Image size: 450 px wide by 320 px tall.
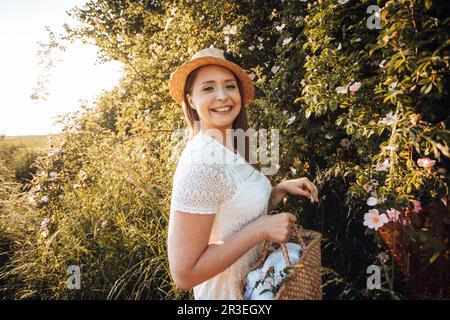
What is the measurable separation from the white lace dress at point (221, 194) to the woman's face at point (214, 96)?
0.11 m

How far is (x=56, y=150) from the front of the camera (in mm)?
3896

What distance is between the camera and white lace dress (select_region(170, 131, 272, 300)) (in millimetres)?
1362

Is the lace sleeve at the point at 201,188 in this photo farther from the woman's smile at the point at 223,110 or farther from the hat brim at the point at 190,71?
the hat brim at the point at 190,71

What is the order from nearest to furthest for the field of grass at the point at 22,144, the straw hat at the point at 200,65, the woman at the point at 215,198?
the woman at the point at 215,198
the straw hat at the point at 200,65
the field of grass at the point at 22,144

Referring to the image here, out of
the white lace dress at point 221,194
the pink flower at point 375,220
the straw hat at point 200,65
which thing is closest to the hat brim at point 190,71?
the straw hat at point 200,65

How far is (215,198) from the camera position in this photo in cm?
140

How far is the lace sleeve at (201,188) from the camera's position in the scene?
134 centimetres

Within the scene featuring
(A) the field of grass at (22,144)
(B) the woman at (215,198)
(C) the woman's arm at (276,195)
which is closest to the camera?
(B) the woman at (215,198)

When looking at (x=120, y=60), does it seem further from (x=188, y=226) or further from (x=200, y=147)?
(x=188, y=226)

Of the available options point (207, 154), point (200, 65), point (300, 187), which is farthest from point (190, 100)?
point (300, 187)

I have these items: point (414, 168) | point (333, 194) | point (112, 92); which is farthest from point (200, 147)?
point (112, 92)

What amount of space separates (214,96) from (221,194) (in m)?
0.56

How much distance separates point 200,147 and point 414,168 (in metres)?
1.10

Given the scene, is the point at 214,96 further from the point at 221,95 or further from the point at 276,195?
the point at 276,195
